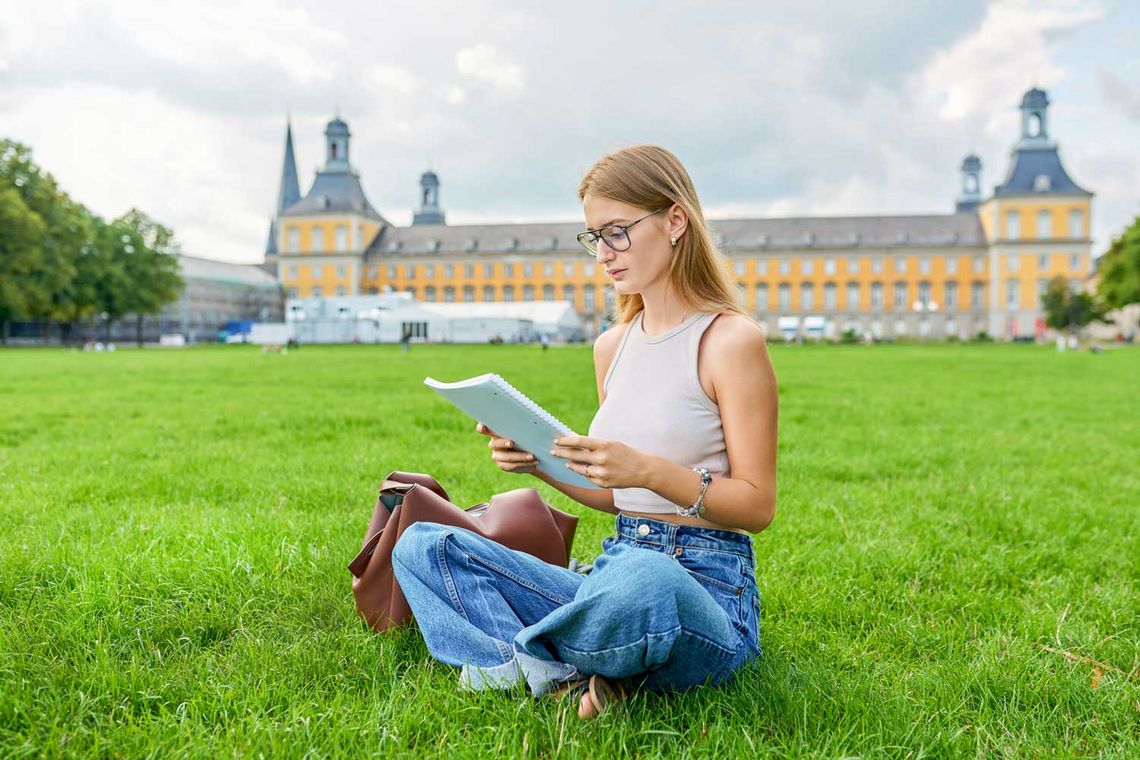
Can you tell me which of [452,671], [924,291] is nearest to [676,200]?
[452,671]

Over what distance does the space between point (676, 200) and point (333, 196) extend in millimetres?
81279

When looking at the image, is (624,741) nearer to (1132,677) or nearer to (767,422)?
(767,422)

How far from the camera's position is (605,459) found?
1651mm

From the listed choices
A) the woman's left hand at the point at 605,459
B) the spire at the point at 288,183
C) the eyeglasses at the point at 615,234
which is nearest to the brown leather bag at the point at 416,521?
the woman's left hand at the point at 605,459

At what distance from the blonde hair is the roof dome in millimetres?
76843

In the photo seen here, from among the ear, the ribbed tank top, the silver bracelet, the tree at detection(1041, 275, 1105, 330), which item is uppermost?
the tree at detection(1041, 275, 1105, 330)

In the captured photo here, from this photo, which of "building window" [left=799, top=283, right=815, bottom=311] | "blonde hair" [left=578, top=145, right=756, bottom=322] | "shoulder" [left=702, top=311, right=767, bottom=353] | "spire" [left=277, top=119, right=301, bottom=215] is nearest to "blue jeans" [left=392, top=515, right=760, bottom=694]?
"shoulder" [left=702, top=311, right=767, bottom=353]

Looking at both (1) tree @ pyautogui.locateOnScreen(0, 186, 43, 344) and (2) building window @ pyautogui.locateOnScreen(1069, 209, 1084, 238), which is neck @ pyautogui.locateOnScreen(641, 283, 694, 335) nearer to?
(1) tree @ pyautogui.locateOnScreen(0, 186, 43, 344)

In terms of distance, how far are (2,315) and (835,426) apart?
41.5 m

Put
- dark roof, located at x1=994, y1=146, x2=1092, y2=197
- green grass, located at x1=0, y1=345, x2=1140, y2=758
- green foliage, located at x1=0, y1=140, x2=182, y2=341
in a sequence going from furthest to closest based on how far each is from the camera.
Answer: dark roof, located at x1=994, y1=146, x2=1092, y2=197 → green foliage, located at x1=0, y1=140, x2=182, y2=341 → green grass, located at x1=0, y1=345, x2=1140, y2=758

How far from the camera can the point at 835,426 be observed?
25.6 ft

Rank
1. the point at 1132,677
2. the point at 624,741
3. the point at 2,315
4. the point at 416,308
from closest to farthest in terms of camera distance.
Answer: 1. the point at 624,741
2. the point at 1132,677
3. the point at 2,315
4. the point at 416,308

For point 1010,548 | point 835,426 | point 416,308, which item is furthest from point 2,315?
point 1010,548

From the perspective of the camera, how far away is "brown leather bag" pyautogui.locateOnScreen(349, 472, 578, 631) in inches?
88.5
